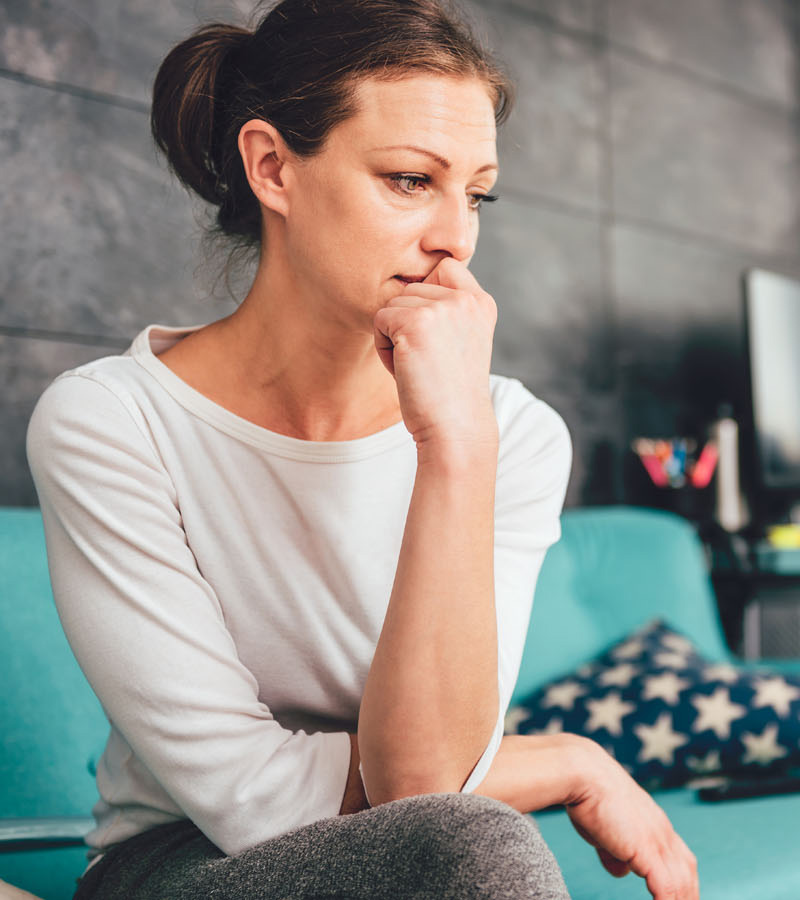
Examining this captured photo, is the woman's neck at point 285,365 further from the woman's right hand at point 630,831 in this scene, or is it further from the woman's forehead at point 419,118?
the woman's right hand at point 630,831

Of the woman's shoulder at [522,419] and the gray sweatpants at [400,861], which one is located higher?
the woman's shoulder at [522,419]

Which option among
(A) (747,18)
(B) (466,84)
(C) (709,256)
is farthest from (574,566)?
(A) (747,18)

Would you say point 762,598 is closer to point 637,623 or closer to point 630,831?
point 637,623

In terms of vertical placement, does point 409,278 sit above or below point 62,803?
above

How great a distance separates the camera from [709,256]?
9.36 feet

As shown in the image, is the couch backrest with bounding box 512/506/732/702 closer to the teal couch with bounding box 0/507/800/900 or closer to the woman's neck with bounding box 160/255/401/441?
the teal couch with bounding box 0/507/800/900

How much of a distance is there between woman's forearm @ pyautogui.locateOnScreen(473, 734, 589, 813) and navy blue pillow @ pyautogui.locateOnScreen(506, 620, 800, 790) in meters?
0.62

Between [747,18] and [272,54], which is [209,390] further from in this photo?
[747,18]

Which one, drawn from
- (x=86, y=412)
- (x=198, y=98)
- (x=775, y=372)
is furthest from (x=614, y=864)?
(x=775, y=372)

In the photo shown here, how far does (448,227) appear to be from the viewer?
922 millimetres

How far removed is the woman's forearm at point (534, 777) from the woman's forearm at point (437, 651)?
0.08 metres

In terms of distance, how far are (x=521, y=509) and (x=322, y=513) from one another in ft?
0.71

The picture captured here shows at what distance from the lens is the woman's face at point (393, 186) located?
91 centimetres

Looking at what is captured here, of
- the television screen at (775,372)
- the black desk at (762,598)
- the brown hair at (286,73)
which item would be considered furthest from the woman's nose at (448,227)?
the television screen at (775,372)
